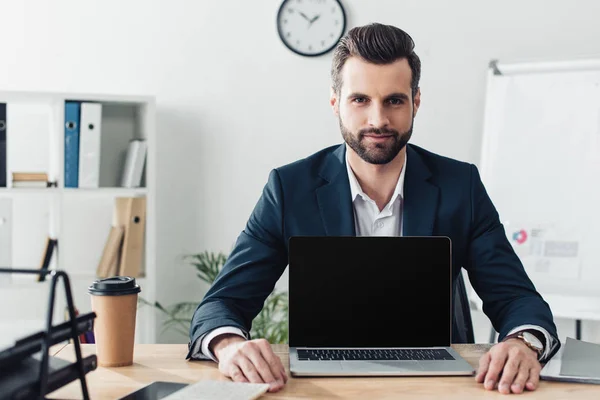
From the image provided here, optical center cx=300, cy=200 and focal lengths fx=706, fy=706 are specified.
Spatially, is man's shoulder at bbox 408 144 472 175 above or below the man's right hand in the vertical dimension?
above

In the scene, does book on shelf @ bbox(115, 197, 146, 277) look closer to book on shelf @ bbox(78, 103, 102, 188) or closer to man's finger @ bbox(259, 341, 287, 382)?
book on shelf @ bbox(78, 103, 102, 188)

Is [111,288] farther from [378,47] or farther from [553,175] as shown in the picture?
[553,175]

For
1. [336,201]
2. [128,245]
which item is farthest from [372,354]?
[128,245]

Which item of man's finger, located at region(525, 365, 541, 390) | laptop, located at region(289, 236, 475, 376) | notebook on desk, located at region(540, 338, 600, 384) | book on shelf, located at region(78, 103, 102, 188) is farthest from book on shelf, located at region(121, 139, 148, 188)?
→ man's finger, located at region(525, 365, 541, 390)

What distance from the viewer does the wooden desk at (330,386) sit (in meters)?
1.13

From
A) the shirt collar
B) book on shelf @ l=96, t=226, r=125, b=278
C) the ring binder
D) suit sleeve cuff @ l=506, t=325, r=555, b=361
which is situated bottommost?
book on shelf @ l=96, t=226, r=125, b=278

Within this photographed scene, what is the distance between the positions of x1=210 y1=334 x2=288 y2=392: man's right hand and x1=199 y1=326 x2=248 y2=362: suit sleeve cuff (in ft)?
0.24

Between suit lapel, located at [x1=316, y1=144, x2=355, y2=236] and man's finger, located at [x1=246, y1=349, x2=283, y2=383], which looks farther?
suit lapel, located at [x1=316, y1=144, x2=355, y2=236]

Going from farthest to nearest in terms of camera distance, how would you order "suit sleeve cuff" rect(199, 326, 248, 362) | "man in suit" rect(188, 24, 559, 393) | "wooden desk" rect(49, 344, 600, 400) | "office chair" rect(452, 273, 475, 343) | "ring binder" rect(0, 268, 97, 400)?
1. "office chair" rect(452, 273, 475, 343)
2. "man in suit" rect(188, 24, 559, 393)
3. "suit sleeve cuff" rect(199, 326, 248, 362)
4. "wooden desk" rect(49, 344, 600, 400)
5. "ring binder" rect(0, 268, 97, 400)

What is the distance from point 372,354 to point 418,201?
0.47 metres

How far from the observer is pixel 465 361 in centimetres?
130

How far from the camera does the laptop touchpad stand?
1236 millimetres

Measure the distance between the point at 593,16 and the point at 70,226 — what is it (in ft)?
8.36

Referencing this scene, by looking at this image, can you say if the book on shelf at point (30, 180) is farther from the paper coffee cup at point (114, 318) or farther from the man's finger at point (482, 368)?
the man's finger at point (482, 368)
